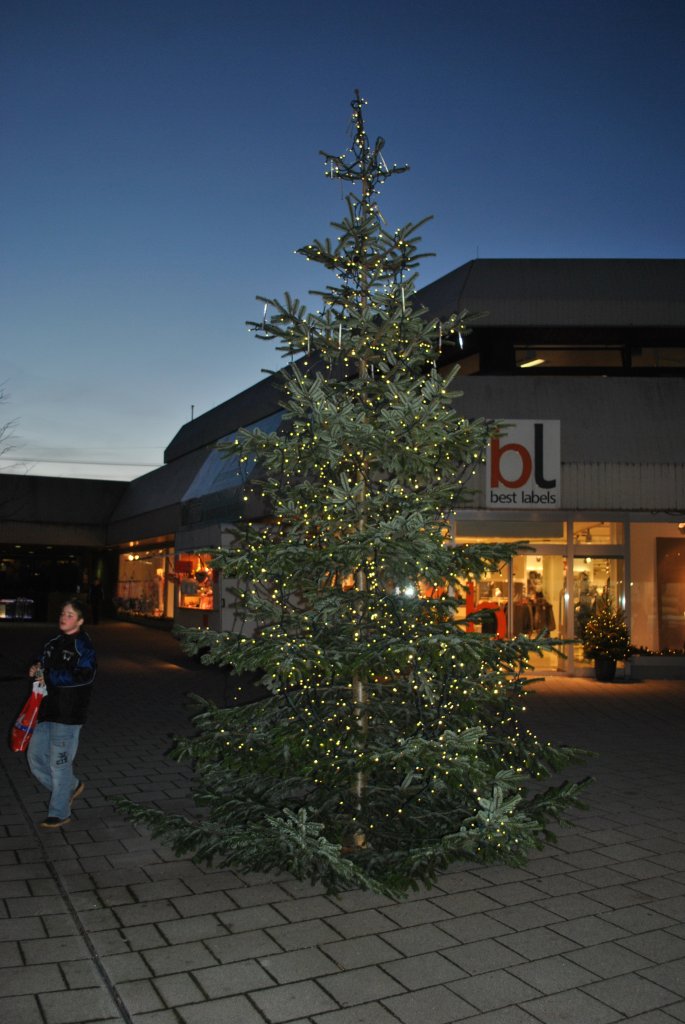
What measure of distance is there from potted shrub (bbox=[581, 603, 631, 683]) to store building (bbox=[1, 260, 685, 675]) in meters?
0.73

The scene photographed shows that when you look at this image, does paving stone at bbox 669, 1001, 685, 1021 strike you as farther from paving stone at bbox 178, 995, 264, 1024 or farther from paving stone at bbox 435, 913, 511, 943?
paving stone at bbox 178, 995, 264, 1024

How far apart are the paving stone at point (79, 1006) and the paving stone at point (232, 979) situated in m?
0.43

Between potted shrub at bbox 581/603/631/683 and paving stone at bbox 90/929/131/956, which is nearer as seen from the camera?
paving stone at bbox 90/929/131/956

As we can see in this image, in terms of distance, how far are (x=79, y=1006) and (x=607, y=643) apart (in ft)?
50.3

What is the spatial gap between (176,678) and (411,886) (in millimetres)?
12547

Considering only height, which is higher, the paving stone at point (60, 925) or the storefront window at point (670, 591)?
the storefront window at point (670, 591)

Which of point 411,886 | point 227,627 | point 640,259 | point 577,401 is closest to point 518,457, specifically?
point 577,401

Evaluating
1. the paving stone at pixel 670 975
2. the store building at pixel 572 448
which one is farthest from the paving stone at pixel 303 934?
the store building at pixel 572 448

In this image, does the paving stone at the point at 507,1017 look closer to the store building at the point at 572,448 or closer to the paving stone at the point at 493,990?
the paving stone at the point at 493,990

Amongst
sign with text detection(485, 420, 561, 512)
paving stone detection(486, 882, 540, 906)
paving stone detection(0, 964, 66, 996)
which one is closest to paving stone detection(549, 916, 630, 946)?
paving stone detection(486, 882, 540, 906)

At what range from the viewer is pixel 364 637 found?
5.98m

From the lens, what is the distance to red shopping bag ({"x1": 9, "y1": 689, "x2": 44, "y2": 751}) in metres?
6.91

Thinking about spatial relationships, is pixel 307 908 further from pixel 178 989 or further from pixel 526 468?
pixel 526 468

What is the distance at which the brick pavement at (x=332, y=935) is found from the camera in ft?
13.2
